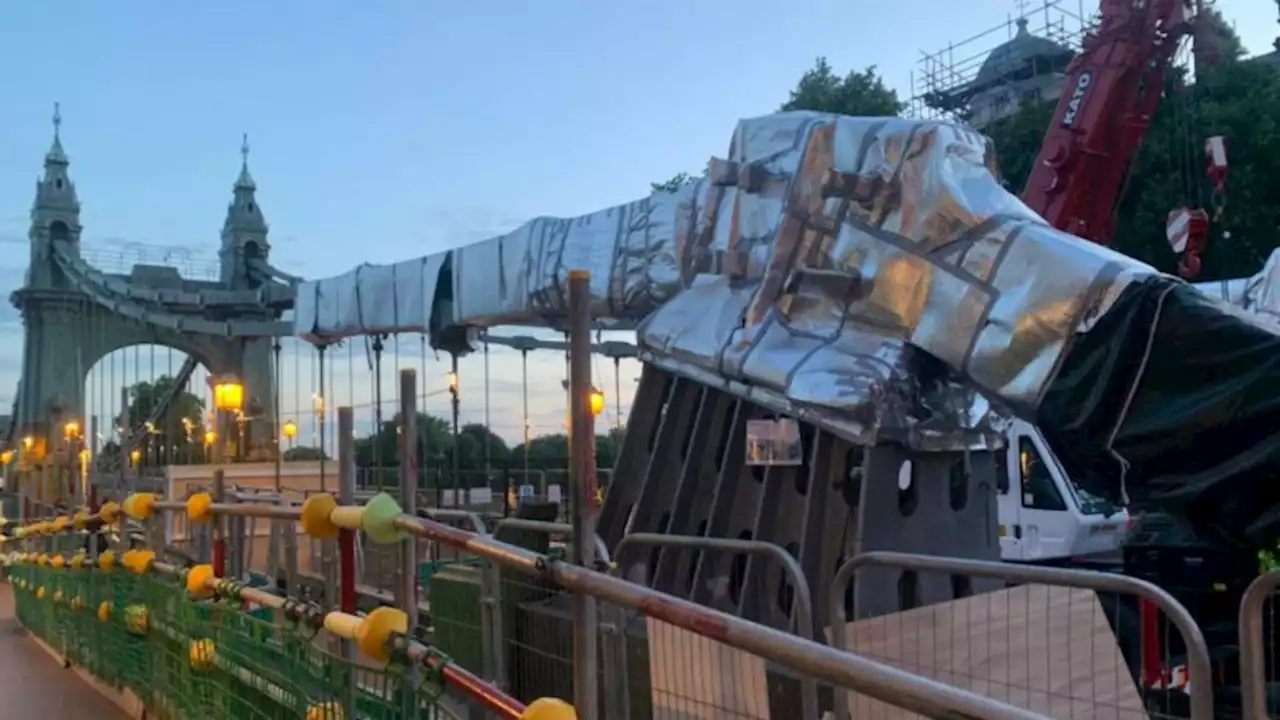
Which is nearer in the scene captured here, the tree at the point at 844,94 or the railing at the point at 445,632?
the railing at the point at 445,632

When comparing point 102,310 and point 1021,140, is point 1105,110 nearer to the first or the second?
point 1021,140

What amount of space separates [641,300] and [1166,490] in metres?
3.42

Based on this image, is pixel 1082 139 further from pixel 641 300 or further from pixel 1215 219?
pixel 1215 219

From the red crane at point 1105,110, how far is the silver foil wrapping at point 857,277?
6691 millimetres

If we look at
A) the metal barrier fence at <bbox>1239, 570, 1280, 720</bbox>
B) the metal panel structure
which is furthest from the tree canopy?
the metal barrier fence at <bbox>1239, 570, 1280, 720</bbox>

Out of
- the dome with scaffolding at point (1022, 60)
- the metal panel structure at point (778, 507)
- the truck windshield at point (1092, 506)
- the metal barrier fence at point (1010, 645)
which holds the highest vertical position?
the dome with scaffolding at point (1022, 60)

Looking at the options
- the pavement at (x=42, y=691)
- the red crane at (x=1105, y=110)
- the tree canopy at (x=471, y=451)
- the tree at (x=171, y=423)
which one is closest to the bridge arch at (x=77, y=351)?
the tree at (x=171, y=423)

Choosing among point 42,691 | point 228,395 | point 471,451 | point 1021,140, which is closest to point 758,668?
point 42,691

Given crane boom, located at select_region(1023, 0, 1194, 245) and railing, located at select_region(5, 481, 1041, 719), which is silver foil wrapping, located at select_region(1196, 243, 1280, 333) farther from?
railing, located at select_region(5, 481, 1041, 719)

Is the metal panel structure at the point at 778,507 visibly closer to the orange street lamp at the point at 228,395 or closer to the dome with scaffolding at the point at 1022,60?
the orange street lamp at the point at 228,395

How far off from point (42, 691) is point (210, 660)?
3.50m

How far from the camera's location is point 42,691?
7.45 metres

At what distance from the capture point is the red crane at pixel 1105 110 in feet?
39.0

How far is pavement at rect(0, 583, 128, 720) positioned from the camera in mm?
6691
